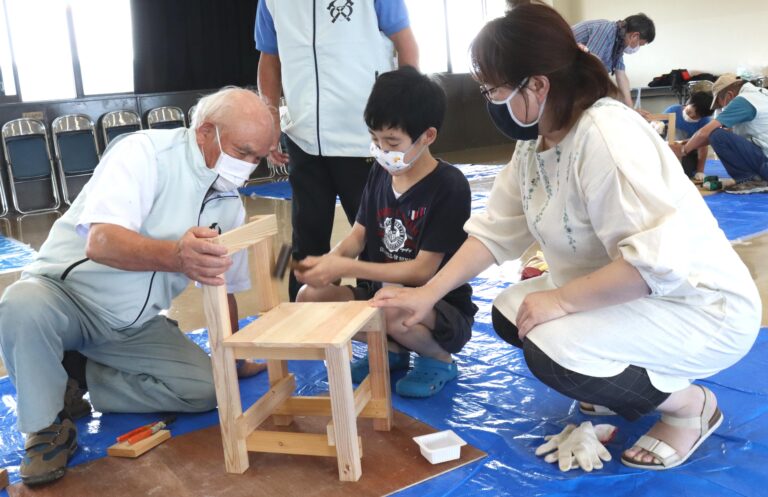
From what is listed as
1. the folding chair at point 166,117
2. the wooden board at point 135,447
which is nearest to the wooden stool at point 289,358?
the wooden board at point 135,447

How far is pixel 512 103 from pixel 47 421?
1.29 metres

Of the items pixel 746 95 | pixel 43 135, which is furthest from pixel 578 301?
pixel 43 135

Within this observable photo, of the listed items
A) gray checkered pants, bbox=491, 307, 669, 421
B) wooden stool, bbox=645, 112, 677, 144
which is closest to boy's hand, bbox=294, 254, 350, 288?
gray checkered pants, bbox=491, 307, 669, 421

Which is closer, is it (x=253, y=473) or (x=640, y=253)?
(x=640, y=253)

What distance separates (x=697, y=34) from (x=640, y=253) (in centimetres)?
990

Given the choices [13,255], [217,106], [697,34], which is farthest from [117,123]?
[697,34]

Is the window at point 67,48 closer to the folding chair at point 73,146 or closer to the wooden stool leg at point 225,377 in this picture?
the folding chair at point 73,146

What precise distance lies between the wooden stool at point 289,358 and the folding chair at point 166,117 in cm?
565

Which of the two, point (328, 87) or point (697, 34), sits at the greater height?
point (697, 34)

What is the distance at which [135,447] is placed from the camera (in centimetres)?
168

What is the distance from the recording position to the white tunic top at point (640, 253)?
4.17 ft

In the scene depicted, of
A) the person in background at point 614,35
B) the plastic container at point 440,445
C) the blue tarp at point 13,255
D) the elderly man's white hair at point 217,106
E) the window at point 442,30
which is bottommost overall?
the blue tarp at point 13,255

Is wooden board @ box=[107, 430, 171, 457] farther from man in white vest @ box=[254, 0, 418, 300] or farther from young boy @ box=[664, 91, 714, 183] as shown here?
young boy @ box=[664, 91, 714, 183]

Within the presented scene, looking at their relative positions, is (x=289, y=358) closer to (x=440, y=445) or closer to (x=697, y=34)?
(x=440, y=445)
